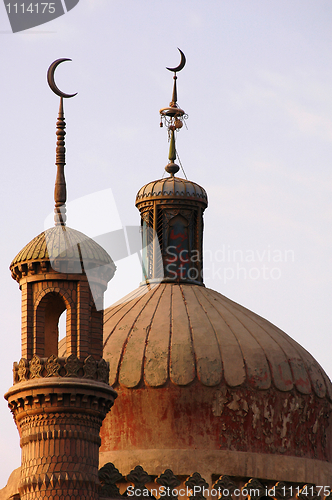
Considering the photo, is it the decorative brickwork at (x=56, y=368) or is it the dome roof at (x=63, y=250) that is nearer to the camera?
the decorative brickwork at (x=56, y=368)

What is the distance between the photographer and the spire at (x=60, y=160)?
38.0m

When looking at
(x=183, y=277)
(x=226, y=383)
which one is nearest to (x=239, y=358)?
(x=226, y=383)

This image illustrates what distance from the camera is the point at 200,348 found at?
40.4 metres

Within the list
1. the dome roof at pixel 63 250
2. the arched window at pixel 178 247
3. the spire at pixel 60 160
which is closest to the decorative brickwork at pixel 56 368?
the dome roof at pixel 63 250

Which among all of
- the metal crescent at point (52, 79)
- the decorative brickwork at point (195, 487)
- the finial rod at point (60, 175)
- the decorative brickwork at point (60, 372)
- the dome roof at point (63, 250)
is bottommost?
the decorative brickwork at point (195, 487)

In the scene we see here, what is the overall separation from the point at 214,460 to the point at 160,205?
9152 millimetres

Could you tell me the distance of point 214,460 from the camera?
129 feet

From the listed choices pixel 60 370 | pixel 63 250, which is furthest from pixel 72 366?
pixel 63 250

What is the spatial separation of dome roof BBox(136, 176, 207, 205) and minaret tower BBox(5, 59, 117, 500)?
832 centimetres

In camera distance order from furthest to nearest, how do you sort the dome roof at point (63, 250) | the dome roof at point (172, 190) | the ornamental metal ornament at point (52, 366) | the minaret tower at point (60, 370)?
the dome roof at point (172, 190) < the dome roof at point (63, 250) < the ornamental metal ornament at point (52, 366) < the minaret tower at point (60, 370)

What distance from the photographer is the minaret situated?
149 feet

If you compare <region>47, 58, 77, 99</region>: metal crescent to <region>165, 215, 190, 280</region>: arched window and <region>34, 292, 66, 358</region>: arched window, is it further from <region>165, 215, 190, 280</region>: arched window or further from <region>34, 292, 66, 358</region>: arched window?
<region>165, 215, 190, 280</region>: arched window

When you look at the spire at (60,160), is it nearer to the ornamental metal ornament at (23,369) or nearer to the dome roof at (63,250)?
the dome roof at (63,250)

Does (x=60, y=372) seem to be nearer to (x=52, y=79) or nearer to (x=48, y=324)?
(x=48, y=324)
